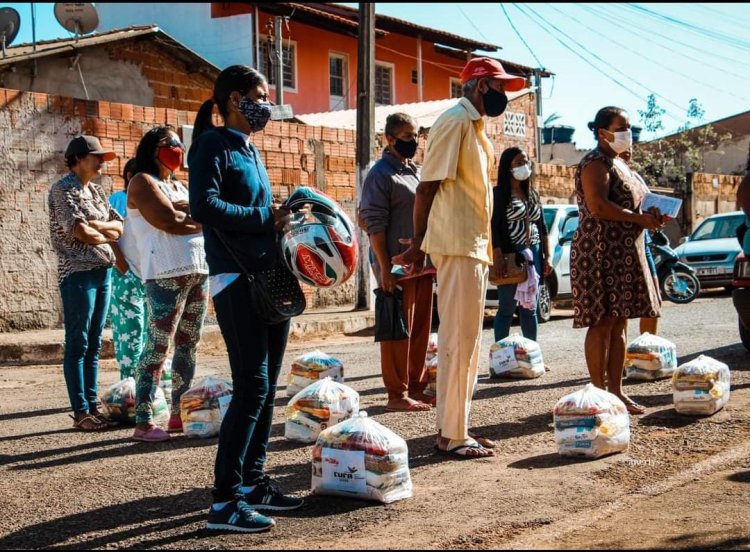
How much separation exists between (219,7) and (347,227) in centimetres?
2749

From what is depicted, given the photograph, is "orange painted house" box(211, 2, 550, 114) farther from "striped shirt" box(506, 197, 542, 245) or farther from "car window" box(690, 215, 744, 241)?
"striped shirt" box(506, 197, 542, 245)

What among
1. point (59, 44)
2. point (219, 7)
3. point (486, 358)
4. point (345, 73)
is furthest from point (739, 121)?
point (486, 358)

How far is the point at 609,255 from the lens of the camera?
269 inches

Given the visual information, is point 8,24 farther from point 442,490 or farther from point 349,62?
point 349,62

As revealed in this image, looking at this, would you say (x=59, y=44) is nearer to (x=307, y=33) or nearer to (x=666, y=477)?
(x=307, y=33)

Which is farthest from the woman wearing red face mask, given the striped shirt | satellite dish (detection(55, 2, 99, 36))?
satellite dish (detection(55, 2, 99, 36))

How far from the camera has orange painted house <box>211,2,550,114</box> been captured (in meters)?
A: 30.4

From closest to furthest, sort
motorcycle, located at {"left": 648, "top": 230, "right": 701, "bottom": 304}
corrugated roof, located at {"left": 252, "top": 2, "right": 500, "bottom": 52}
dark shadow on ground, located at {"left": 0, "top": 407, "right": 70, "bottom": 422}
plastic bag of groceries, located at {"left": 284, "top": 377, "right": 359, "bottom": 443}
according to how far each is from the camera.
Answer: plastic bag of groceries, located at {"left": 284, "top": 377, "right": 359, "bottom": 443} < dark shadow on ground, located at {"left": 0, "top": 407, "right": 70, "bottom": 422} < motorcycle, located at {"left": 648, "top": 230, "right": 701, "bottom": 304} < corrugated roof, located at {"left": 252, "top": 2, "right": 500, "bottom": 52}

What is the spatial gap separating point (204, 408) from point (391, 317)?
153 cm

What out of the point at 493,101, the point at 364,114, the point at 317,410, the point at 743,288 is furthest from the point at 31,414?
the point at 364,114

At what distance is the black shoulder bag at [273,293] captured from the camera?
4.45 m

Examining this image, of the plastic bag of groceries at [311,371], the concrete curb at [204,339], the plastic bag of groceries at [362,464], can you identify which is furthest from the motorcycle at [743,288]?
the plastic bag of groceries at [362,464]

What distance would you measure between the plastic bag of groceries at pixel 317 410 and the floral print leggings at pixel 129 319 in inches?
67.7

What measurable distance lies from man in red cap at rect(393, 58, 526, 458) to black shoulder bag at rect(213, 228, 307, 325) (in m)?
1.33
